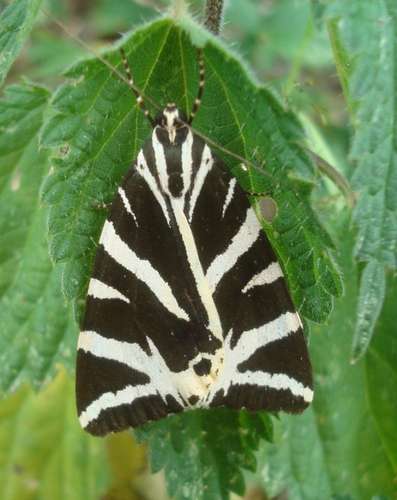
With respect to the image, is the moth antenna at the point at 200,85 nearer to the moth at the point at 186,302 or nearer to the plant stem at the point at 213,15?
the moth at the point at 186,302

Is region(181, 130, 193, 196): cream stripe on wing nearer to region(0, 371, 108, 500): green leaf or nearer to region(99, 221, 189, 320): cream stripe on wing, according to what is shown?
region(99, 221, 189, 320): cream stripe on wing

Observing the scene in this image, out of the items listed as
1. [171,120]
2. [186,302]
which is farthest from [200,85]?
[186,302]

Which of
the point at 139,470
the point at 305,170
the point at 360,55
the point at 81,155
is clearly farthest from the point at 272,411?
the point at 139,470

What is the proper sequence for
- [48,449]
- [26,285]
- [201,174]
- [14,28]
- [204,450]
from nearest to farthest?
[14,28] < [201,174] < [204,450] < [26,285] < [48,449]

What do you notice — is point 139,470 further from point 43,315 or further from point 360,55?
point 360,55

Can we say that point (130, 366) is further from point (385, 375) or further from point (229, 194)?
point (385, 375)
